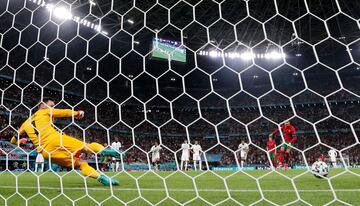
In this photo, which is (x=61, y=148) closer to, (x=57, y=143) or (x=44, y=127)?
(x=57, y=143)

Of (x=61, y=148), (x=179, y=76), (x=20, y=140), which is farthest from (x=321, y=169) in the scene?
(x=179, y=76)

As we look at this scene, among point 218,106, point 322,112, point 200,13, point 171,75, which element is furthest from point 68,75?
point 322,112

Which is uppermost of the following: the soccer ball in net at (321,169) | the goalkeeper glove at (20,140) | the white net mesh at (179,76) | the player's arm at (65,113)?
the player's arm at (65,113)

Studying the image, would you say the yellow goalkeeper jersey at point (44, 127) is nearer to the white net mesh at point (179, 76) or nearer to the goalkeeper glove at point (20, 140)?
the goalkeeper glove at point (20, 140)

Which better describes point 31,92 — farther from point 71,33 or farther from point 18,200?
point 18,200

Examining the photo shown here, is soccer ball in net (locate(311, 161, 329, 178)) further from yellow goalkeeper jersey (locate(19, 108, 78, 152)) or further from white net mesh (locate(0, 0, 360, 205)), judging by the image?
white net mesh (locate(0, 0, 360, 205))

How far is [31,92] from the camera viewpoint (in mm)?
21266

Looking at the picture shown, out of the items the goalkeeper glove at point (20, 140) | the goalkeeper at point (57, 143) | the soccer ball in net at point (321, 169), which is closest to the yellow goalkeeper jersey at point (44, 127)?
the goalkeeper at point (57, 143)

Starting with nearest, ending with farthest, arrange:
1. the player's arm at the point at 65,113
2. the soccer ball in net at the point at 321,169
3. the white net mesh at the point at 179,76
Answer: the player's arm at the point at 65,113 < the soccer ball in net at the point at 321,169 < the white net mesh at the point at 179,76

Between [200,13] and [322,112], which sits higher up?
[200,13]

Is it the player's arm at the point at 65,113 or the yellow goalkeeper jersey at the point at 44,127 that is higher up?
the player's arm at the point at 65,113

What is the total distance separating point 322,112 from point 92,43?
19441mm

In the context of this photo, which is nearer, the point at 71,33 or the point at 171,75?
the point at 71,33

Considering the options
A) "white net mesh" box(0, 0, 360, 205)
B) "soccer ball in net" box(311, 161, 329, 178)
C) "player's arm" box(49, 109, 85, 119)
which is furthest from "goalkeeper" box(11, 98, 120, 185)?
"white net mesh" box(0, 0, 360, 205)
